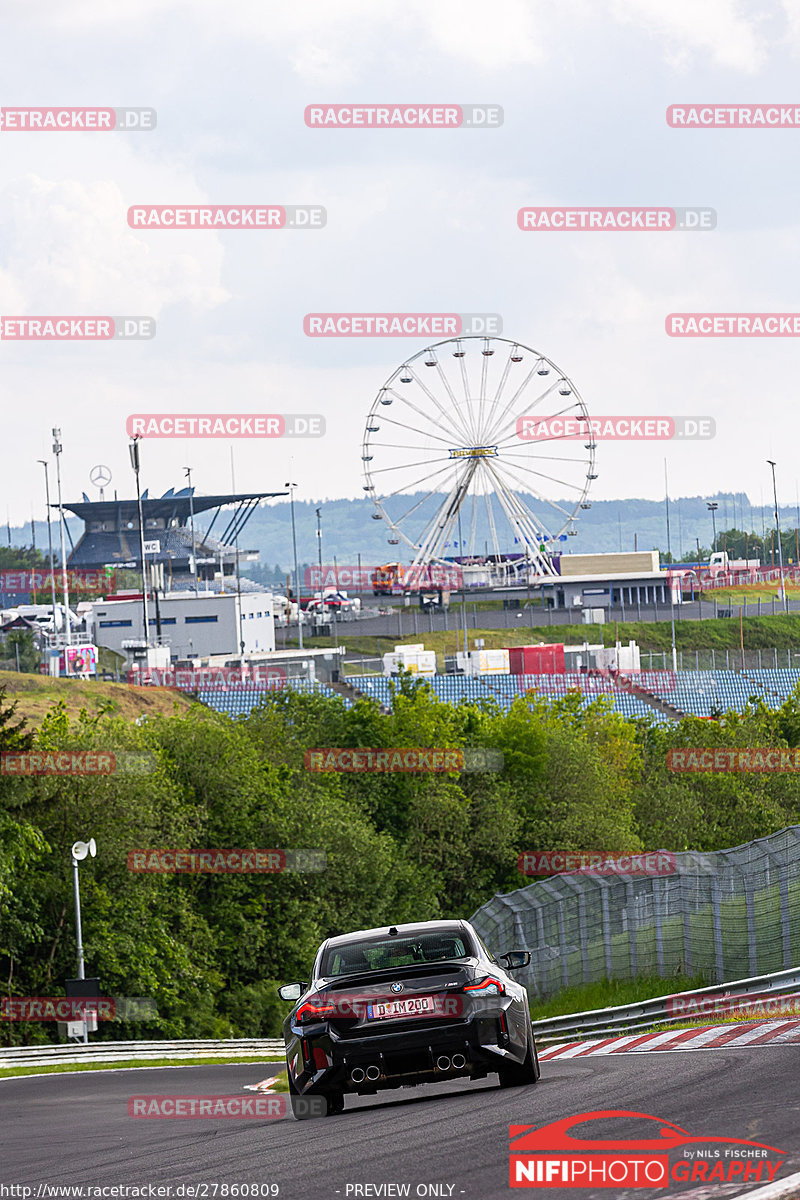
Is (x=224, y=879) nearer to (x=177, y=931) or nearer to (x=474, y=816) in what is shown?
(x=177, y=931)

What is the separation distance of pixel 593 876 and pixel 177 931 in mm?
18233

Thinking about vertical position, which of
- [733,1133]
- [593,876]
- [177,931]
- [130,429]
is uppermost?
[130,429]

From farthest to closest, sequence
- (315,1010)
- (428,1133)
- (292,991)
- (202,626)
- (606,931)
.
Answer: (202,626)
(606,931)
(292,991)
(315,1010)
(428,1133)

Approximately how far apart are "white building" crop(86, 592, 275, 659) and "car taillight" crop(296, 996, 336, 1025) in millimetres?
97098

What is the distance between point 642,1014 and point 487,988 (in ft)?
27.2

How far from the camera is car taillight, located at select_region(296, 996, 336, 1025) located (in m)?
9.37

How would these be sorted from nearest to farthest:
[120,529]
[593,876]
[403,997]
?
[403,997], [593,876], [120,529]

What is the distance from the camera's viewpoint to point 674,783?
58469mm

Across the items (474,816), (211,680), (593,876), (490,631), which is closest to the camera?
(593,876)

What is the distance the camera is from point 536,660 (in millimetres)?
82250

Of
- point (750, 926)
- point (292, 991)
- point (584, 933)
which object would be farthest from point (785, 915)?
point (292, 991)

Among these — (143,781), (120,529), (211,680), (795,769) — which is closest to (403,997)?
(143,781)

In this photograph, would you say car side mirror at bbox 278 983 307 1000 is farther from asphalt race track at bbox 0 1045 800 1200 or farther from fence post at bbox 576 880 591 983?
fence post at bbox 576 880 591 983

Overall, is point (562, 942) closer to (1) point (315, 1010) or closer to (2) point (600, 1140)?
(1) point (315, 1010)
